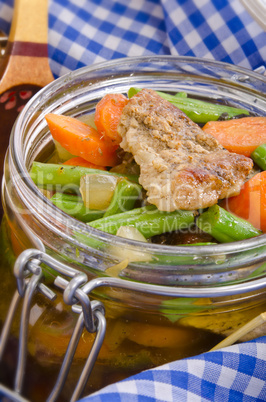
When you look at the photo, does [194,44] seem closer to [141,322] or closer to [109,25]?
[109,25]

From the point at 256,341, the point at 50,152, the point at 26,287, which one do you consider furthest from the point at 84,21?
the point at 256,341

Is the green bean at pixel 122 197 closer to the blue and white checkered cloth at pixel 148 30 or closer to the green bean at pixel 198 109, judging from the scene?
the green bean at pixel 198 109

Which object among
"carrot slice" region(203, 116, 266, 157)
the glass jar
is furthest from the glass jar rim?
"carrot slice" region(203, 116, 266, 157)

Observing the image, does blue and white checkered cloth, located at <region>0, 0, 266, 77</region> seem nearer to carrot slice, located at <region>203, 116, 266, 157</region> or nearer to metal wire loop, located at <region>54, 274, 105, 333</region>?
carrot slice, located at <region>203, 116, 266, 157</region>

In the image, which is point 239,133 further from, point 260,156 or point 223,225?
point 223,225

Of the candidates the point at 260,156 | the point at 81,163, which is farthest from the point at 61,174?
the point at 260,156

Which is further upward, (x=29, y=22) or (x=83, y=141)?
(x=29, y=22)
